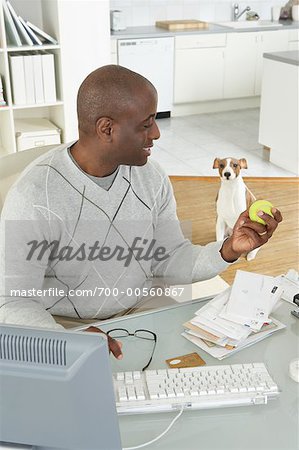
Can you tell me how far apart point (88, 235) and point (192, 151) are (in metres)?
3.48

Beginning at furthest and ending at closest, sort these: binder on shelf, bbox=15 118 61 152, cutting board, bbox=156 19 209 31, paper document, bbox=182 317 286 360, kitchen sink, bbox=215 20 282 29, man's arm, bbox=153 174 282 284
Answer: kitchen sink, bbox=215 20 282 29, cutting board, bbox=156 19 209 31, binder on shelf, bbox=15 118 61 152, man's arm, bbox=153 174 282 284, paper document, bbox=182 317 286 360

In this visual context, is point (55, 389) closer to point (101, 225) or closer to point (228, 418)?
point (228, 418)

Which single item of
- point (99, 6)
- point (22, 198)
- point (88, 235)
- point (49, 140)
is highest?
point (99, 6)

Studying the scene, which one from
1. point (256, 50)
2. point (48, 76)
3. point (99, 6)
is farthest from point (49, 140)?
point (256, 50)

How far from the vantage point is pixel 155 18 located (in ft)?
20.0

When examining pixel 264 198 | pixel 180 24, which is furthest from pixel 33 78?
pixel 180 24

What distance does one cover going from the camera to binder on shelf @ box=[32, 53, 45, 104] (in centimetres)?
381

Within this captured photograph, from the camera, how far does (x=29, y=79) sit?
3832mm

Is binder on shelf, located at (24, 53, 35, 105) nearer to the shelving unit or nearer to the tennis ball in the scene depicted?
the shelving unit

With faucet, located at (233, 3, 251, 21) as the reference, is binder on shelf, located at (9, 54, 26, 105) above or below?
below

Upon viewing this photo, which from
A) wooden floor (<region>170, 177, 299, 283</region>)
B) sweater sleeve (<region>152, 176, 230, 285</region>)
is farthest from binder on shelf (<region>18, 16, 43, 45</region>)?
sweater sleeve (<region>152, 176, 230, 285</region>)

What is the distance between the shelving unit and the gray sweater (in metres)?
2.29

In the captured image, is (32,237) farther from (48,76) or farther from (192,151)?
(192,151)

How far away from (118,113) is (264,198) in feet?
8.84
